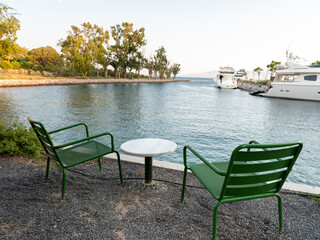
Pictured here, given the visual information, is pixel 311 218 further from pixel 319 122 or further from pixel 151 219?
pixel 319 122

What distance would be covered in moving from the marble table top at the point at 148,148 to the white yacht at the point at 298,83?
2634 cm

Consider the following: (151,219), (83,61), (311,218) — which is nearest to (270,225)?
(311,218)

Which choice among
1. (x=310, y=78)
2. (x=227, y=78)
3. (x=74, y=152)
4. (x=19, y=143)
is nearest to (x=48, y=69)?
(x=227, y=78)

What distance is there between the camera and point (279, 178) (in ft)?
6.33

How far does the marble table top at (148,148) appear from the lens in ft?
8.52

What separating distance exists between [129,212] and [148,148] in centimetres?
85

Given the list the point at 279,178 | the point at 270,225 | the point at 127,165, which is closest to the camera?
the point at 279,178

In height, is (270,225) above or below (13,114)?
above

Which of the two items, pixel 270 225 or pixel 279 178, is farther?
pixel 270 225

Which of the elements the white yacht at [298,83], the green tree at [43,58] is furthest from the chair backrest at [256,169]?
the green tree at [43,58]

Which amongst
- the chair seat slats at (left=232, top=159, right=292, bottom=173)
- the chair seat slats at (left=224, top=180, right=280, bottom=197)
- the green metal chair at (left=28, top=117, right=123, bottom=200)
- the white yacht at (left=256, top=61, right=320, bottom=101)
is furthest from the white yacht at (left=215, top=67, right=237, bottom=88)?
the chair seat slats at (left=232, top=159, right=292, bottom=173)

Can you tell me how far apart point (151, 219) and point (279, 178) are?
4.73 feet

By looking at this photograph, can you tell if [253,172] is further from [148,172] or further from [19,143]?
[19,143]

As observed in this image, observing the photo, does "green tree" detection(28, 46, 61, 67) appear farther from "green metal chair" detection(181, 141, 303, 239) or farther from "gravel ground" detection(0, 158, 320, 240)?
"green metal chair" detection(181, 141, 303, 239)
